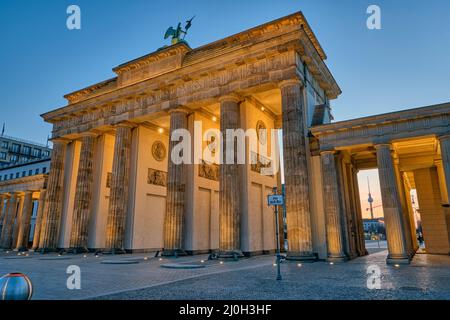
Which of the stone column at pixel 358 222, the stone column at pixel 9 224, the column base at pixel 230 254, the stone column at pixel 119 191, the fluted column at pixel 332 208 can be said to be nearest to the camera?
the fluted column at pixel 332 208

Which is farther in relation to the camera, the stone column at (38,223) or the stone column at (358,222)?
the stone column at (38,223)

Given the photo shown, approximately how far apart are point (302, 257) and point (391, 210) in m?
5.08

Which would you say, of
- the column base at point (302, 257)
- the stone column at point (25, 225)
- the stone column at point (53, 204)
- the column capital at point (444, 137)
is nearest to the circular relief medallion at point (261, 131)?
the column base at point (302, 257)

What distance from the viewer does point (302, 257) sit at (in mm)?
16484

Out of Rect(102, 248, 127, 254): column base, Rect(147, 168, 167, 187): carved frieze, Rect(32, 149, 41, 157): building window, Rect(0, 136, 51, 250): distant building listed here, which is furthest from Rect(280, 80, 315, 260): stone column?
Rect(32, 149, 41, 157): building window

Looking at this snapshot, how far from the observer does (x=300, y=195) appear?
17.5 m

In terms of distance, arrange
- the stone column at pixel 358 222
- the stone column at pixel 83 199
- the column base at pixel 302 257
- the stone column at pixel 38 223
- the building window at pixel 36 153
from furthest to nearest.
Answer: the building window at pixel 36 153 < the stone column at pixel 38 223 < the stone column at pixel 83 199 < the stone column at pixel 358 222 < the column base at pixel 302 257

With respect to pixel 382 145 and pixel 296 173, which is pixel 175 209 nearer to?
pixel 296 173

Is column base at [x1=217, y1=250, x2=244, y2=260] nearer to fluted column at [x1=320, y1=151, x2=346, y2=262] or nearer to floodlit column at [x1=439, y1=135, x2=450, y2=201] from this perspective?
fluted column at [x1=320, y1=151, x2=346, y2=262]

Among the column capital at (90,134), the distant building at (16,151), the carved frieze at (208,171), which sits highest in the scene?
the distant building at (16,151)

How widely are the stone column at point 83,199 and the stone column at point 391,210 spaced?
Result: 23070mm

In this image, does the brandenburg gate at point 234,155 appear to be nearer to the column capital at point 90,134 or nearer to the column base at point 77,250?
the column capital at point 90,134

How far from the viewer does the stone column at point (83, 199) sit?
26156mm

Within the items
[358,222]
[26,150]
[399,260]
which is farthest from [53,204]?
[26,150]
